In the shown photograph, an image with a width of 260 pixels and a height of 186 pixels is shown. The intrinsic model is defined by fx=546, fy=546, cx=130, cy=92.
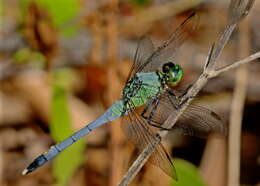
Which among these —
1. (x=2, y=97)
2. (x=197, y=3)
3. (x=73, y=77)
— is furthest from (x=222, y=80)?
(x=2, y=97)

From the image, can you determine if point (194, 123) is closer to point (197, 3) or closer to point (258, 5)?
point (197, 3)

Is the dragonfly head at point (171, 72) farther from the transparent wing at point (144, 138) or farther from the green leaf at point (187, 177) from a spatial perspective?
the green leaf at point (187, 177)

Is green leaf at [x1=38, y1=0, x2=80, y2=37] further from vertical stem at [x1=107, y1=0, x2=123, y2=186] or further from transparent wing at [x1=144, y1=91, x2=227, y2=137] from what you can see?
transparent wing at [x1=144, y1=91, x2=227, y2=137]

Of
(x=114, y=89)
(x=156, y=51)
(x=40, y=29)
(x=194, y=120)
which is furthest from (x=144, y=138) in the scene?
(x=40, y=29)

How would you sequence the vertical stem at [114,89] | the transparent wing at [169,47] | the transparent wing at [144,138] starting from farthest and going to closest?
the vertical stem at [114,89]
the transparent wing at [169,47]
the transparent wing at [144,138]

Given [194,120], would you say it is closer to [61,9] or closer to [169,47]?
[169,47]

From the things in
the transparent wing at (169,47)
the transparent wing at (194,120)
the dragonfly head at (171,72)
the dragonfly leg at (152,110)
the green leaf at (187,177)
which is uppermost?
the transparent wing at (169,47)

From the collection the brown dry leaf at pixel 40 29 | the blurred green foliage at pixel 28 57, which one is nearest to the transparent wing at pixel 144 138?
the brown dry leaf at pixel 40 29

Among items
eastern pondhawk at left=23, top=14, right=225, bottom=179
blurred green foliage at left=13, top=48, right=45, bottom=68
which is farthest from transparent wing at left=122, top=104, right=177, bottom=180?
blurred green foliage at left=13, top=48, right=45, bottom=68
